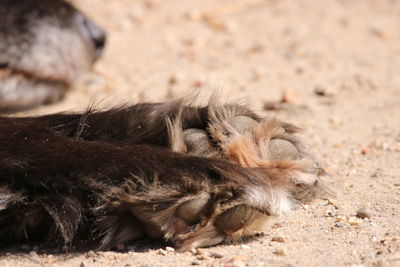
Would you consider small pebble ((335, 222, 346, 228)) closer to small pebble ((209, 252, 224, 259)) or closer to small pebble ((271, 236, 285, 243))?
small pebble ((271, 236, 285, 243))

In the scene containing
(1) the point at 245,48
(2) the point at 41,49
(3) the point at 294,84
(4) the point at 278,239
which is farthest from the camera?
(1) the point at 245,48

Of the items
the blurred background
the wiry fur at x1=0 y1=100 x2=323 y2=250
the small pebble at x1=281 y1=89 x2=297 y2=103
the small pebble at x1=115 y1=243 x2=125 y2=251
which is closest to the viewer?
the wiry fur at x1=0 y1=100 x2=323 y2=250

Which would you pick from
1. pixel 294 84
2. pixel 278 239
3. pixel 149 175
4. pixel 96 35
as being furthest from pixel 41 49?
pixel 278 239

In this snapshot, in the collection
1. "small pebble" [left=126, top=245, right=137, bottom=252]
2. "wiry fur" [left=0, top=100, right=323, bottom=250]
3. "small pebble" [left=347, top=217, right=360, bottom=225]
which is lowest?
"small pebble" [left=347, top=217, right=360, bottom=225]

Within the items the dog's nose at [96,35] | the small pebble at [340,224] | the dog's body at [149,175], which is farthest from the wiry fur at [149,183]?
the dog's nose at [96,35]

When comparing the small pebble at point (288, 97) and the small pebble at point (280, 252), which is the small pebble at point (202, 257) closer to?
the small pebble at point (280, 252)

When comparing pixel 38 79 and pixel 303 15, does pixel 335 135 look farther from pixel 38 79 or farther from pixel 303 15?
pixel 303 15

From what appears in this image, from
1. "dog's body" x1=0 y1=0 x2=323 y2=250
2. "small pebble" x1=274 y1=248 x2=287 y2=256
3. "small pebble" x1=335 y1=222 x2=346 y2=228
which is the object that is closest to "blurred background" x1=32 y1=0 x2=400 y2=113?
"dog's body" x1=0 y1=0 x2=323 y2=250

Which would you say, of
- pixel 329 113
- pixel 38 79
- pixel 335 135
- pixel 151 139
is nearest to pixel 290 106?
pixel 329 113

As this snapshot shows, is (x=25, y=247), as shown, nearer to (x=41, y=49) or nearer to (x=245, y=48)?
(x=41, y=49)
